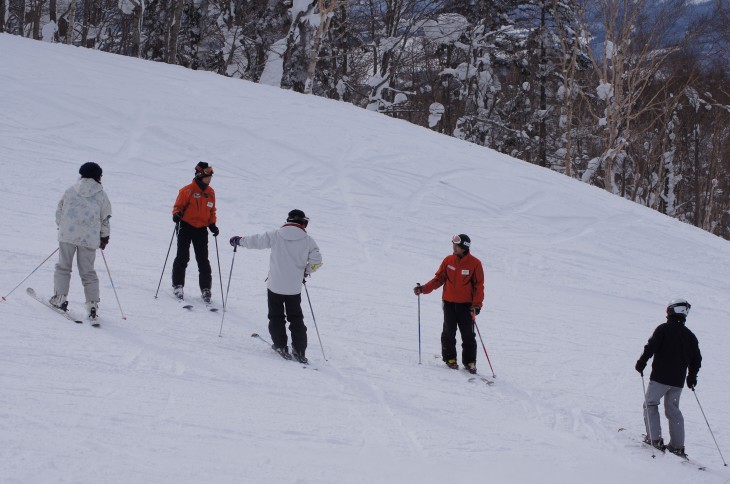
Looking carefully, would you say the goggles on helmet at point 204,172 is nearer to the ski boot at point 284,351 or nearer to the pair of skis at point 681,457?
the ski boot at point 284,351

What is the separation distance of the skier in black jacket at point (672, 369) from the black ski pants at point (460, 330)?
6.13 feet

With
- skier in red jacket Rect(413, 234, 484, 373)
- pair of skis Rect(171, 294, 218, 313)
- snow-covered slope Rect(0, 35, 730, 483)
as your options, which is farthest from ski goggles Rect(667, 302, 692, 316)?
pair of skis Rect(171, 294, 218, 313)

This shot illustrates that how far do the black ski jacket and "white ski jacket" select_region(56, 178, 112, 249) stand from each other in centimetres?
540

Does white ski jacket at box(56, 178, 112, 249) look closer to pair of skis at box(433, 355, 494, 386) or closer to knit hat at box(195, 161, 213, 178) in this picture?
knit hat at box(195, 161, 213, 178)

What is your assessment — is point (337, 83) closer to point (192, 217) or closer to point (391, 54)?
point (391, 54)

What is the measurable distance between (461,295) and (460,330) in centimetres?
42

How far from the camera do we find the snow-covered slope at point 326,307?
4.93 meters

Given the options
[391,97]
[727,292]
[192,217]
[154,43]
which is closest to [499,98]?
[391,97]

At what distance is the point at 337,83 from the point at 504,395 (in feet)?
77.3

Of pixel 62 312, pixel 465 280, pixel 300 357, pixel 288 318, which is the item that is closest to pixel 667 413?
pixel 465 280

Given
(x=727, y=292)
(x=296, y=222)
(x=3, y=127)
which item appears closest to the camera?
(x=296, y=222)

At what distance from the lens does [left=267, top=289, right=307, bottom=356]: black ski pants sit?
6.96 meters

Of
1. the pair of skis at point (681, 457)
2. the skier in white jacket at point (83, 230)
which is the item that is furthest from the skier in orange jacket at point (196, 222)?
the pair of skis at point (681, 457)

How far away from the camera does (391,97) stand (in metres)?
33.5
